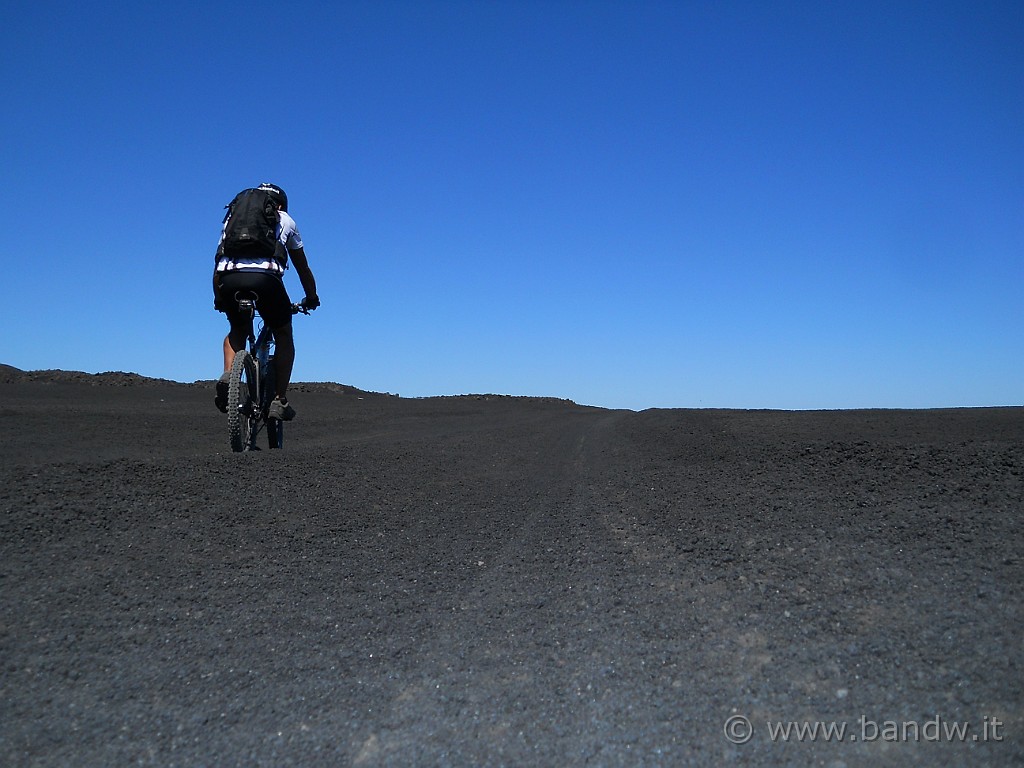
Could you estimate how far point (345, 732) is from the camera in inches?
85.4

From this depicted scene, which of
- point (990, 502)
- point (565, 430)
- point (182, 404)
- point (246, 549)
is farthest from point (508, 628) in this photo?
point (182, 404)

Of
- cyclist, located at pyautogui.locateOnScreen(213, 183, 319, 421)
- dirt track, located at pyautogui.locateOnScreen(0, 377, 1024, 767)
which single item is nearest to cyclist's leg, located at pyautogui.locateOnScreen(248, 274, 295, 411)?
cyclist, located at pyautogui.locateOnScreen(213, 183, 319, 421)

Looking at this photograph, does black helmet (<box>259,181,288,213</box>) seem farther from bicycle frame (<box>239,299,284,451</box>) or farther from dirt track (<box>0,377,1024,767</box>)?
dirt track (<box>0,377,1024,767</box>)

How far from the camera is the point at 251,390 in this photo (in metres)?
6.83

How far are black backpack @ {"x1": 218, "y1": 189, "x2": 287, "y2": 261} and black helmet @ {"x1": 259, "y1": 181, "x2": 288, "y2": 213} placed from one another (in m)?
0.12

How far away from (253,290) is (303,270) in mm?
758

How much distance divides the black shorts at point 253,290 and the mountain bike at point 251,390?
50 mm

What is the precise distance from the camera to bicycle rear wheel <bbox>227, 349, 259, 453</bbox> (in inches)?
254

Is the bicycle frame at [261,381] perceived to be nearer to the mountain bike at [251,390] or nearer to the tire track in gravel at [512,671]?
the mountain bike at [251,390]

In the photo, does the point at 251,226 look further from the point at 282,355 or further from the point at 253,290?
the point at 282,355

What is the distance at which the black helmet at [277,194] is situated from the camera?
6.62 m
